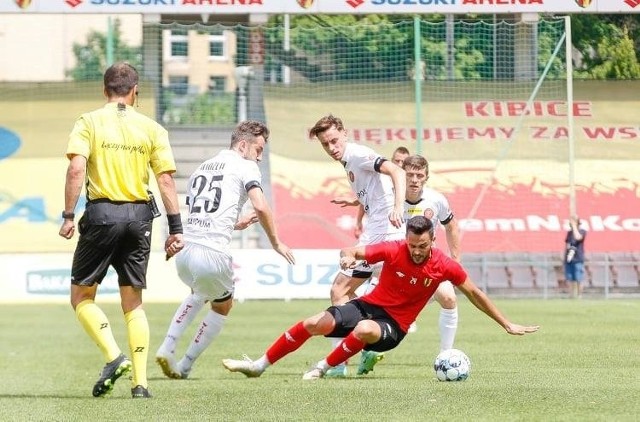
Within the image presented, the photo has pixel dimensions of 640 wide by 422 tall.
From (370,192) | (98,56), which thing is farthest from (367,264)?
(98,56)

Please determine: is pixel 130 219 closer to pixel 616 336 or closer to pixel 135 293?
pixel 135 293

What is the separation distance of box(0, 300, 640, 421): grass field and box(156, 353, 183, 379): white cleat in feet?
0.43

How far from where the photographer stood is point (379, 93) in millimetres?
31594

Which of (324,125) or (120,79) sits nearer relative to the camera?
(120,79)

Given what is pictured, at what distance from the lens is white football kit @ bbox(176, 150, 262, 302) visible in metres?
11.2

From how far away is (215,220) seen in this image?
Result: 37.2 feet

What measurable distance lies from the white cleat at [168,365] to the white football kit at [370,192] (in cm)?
165

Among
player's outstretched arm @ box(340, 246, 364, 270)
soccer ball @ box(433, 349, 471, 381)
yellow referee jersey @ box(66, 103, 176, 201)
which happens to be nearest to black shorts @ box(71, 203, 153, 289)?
yellow referee jersey @ box(66, 103, 176, 201)

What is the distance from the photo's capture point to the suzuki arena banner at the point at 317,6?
25.0m

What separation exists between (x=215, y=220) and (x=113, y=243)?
Answer: 1747mm

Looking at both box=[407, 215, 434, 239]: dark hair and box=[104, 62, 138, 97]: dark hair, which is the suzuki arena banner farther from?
box=[104, 62, 138, 97]: dark hair

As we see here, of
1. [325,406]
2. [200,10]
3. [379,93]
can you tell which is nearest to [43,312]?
[200,10]

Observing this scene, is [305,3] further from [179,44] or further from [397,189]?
[397,189]

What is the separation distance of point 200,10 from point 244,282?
16.8 feet
